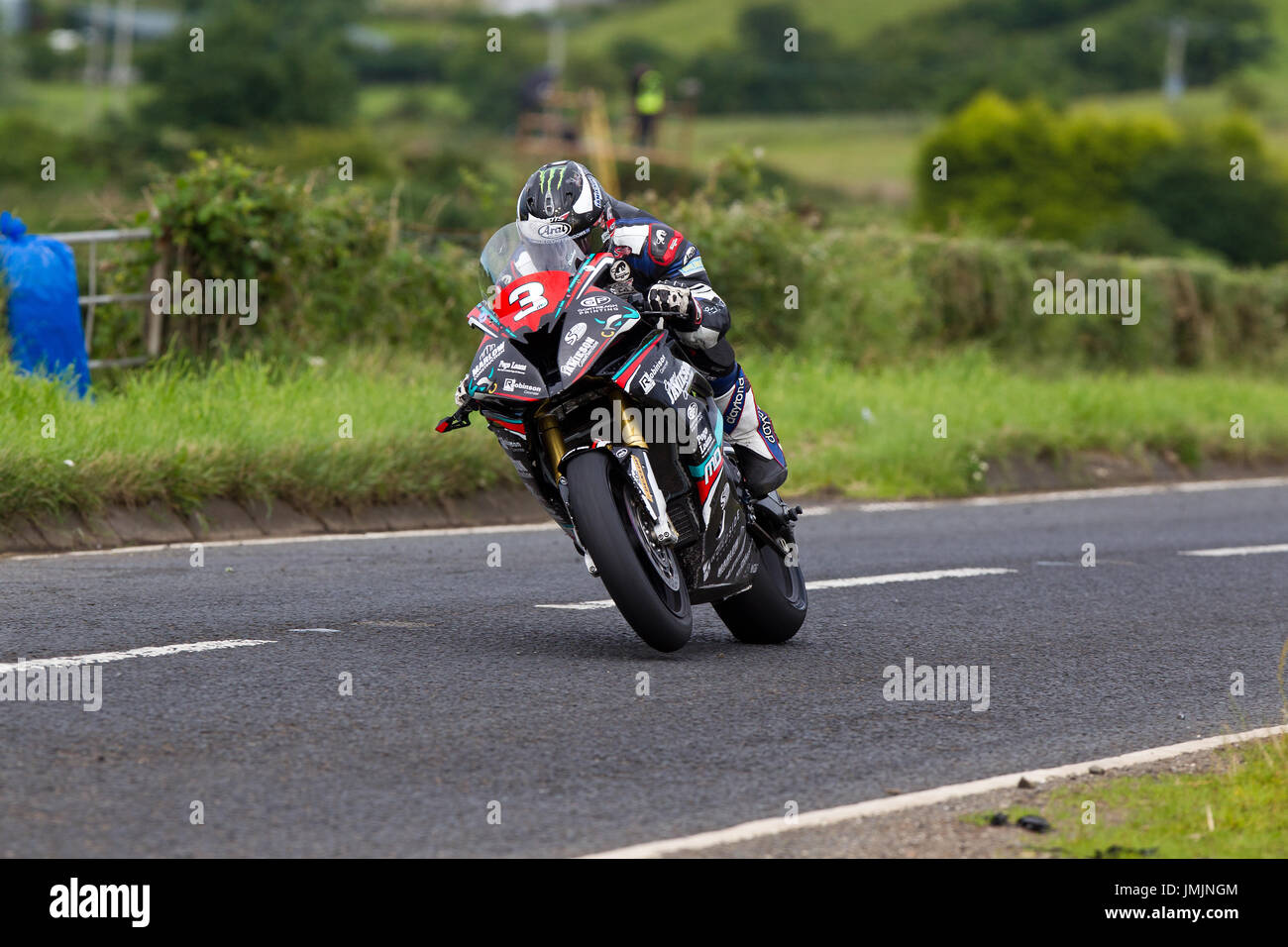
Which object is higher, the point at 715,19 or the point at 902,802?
the point at 715,19

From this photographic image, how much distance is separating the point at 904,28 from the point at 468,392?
547 feet

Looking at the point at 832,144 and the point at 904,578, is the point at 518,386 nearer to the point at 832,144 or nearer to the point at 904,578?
the point at 904,578

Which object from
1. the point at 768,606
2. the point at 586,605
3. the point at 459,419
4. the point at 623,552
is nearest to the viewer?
the point at 623,552

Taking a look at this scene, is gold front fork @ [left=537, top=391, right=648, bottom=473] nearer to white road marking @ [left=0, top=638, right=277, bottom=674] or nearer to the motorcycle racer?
the motorcycle racer

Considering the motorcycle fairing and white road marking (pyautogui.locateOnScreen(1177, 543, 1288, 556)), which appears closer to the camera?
the motorcycle fairing

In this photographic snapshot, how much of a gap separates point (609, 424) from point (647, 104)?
113 ft

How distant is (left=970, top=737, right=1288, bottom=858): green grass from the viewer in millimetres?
4797

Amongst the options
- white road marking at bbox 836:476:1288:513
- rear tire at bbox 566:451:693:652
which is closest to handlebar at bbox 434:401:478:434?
rear tire at bbox 566:451:693:652

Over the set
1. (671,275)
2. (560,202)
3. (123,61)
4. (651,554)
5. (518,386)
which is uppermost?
(123,61)

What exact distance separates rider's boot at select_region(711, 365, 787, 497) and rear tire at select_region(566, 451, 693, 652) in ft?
2.76

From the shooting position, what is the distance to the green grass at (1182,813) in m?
4.80

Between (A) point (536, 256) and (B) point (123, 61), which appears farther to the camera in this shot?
(B) point (123, 61)

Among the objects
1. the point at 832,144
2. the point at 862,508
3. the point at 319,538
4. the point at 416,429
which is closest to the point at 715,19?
the point at 832,144

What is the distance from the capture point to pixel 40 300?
11953 mm
